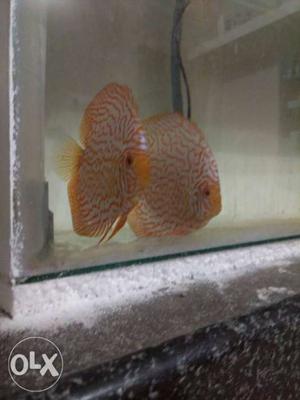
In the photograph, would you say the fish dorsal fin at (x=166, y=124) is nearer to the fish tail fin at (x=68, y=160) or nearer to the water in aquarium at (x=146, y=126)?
the water in aquarium at (x=146, y=126)

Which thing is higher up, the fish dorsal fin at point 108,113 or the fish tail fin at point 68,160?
the fish dorsal fin at point 108,113

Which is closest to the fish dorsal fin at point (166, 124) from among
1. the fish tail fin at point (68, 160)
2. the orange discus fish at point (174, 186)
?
the orange discus fish at point (174, 186)

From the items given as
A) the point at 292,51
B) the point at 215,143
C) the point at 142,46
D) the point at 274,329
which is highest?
the point at 292,51

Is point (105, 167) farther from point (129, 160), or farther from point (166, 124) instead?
point (166, 124)

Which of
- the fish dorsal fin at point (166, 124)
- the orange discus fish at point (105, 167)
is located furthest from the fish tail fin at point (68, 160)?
the fish dorsal fin at point (166, 124)

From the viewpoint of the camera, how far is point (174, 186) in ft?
1.48

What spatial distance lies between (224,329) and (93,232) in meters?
0.17

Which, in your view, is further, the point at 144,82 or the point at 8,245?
the point at 144,82

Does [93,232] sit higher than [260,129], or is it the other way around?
[260,129]

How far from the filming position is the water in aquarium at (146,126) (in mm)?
379

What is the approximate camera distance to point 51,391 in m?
0.23

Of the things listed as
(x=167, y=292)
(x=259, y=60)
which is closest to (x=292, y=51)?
(x=259, y=60)

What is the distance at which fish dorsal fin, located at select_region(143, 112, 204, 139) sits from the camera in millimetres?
455

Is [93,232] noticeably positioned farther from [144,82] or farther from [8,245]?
[144,82]
